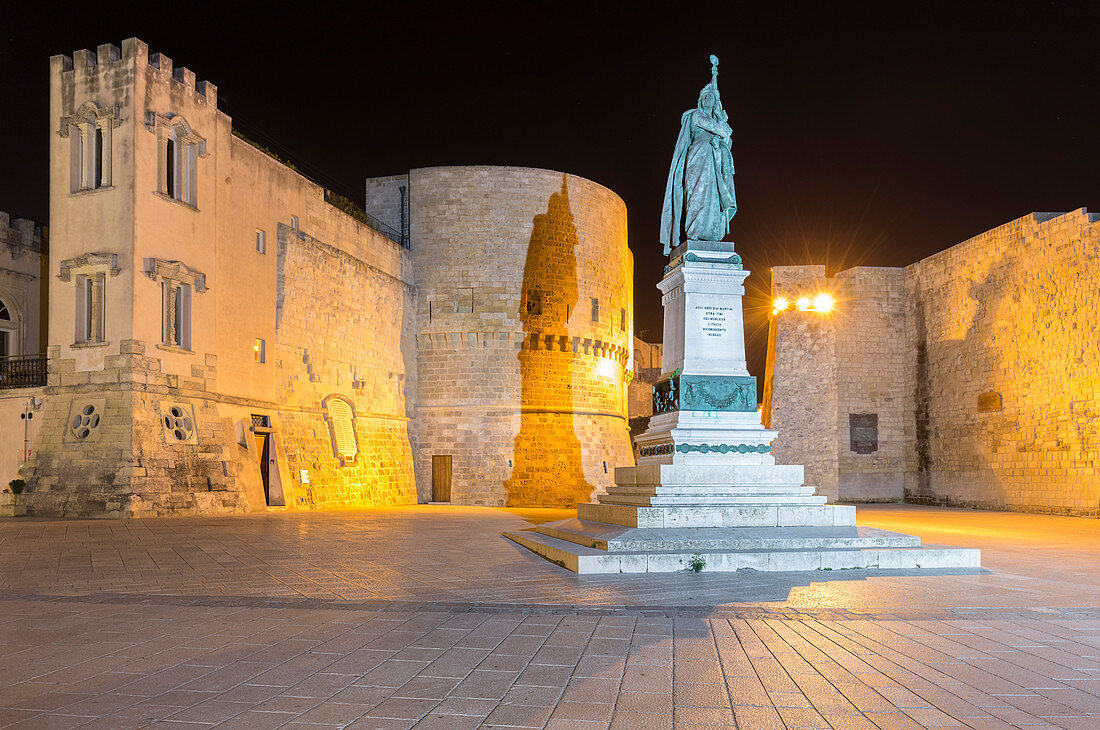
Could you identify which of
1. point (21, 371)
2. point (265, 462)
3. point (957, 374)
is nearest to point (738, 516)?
point (265, 462)

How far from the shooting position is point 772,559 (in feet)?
25.7

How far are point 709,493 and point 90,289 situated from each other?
1365cm

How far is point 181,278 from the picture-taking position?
17.1 meters

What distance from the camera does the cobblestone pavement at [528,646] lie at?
3431mm

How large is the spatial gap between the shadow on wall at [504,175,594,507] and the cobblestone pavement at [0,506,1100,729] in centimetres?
1774

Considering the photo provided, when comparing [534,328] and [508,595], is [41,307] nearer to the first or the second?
[534,328]

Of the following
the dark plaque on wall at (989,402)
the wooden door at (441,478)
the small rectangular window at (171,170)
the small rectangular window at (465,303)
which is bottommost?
the wooden door at (441,478)

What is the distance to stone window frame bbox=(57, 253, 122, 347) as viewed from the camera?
53.0 feet

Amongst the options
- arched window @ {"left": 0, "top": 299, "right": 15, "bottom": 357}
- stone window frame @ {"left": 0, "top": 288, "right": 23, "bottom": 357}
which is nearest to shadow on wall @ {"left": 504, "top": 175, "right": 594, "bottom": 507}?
stone window frame @ {"left": 0, "top": 288, "right": 23, "bottom": 357}

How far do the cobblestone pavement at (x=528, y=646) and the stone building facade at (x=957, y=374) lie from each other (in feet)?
42.4

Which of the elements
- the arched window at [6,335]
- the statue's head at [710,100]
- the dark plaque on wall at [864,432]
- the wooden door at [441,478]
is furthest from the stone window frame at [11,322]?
the dark plaque on wall at [864,432]

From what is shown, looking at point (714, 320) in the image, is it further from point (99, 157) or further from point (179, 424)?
point (99, 157)

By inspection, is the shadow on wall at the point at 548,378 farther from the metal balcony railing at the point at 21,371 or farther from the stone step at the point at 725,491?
the stone step at the point at 725,491

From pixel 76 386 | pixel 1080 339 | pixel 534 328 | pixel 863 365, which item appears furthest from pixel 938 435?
pixel 76 386
